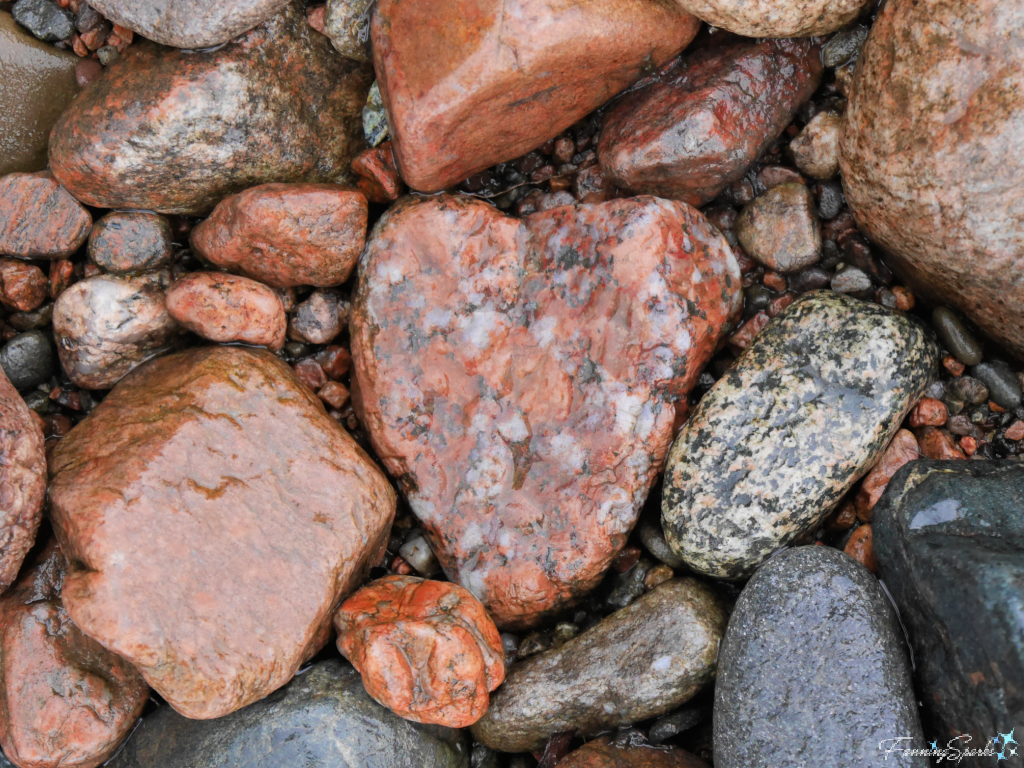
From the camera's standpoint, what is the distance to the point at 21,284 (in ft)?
11.9

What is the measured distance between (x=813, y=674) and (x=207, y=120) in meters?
3.64

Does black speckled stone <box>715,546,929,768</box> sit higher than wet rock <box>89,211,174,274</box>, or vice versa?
wet rock <box>89,211,174,274</box>

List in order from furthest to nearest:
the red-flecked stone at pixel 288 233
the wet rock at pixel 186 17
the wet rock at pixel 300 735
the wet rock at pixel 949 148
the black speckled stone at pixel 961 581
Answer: the red-flecked stone at pixel 288 233 < the wet rock at pixel 186 17 < the wet rock at pixel 300 735 < the wet rock at pixel 949 148 < the black speckled stone at pixel 961 581

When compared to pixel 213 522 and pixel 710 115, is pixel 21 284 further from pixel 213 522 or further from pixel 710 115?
pixel 710 115

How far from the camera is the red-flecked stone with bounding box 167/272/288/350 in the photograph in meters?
3.41

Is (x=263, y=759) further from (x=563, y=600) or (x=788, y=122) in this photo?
→ (x=788, y=122)

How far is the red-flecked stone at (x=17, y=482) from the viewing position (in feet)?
9.93

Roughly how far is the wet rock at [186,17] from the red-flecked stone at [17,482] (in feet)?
5.68

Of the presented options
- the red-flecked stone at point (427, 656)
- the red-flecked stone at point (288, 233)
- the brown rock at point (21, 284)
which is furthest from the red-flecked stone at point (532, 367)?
the brown rock at point (21, 284)

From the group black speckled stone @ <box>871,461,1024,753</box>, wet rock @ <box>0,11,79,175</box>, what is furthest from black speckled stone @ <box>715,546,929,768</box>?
wet rock @ <box>0,11,79,175</box>

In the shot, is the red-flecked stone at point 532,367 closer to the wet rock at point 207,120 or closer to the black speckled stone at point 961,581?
the wet rock at point 207,120

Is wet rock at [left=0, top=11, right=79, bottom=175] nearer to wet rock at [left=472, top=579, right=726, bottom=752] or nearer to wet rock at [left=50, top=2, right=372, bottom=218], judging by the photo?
wet rock at [left=50, top=2, right=372, bottom=218]

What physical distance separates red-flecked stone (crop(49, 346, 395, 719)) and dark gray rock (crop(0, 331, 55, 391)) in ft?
1.65

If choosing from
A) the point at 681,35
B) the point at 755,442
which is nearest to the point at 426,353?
the point at 755,442
